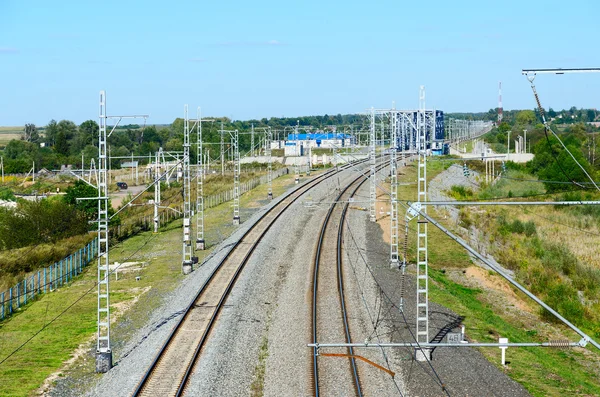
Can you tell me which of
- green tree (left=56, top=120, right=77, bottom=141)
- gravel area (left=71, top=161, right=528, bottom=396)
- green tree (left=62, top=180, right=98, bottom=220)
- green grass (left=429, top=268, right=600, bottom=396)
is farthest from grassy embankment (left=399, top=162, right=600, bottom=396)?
green tree (left=56, top=120, right=77, bottom=141)

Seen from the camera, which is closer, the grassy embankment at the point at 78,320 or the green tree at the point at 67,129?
the grassy embankment at the point at 78,320

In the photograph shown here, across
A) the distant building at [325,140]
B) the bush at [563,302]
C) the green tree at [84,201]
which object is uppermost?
the distant building at [325,140]

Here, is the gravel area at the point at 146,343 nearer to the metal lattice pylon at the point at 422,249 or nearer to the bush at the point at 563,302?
Result: the metal lattice pylon at the point at 422,249

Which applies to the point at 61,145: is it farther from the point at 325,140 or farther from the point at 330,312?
the point at 330,312

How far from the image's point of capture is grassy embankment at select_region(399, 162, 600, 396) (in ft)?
65.7

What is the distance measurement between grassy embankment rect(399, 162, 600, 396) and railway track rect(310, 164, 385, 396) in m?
3.89

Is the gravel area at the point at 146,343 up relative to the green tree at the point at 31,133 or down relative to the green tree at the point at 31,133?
down

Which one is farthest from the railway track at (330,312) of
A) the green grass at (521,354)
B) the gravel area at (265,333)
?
the green grass at (521,354)

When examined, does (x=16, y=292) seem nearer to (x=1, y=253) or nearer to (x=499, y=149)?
(x=1, y=253)

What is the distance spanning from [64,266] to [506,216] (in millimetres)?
33698

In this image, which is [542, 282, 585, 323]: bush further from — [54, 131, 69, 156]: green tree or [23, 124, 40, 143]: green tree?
[23, 124, 40, 143]: green tree

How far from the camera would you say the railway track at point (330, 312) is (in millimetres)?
18125

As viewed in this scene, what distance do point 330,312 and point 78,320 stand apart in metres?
8.81

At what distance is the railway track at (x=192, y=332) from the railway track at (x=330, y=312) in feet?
10.8
